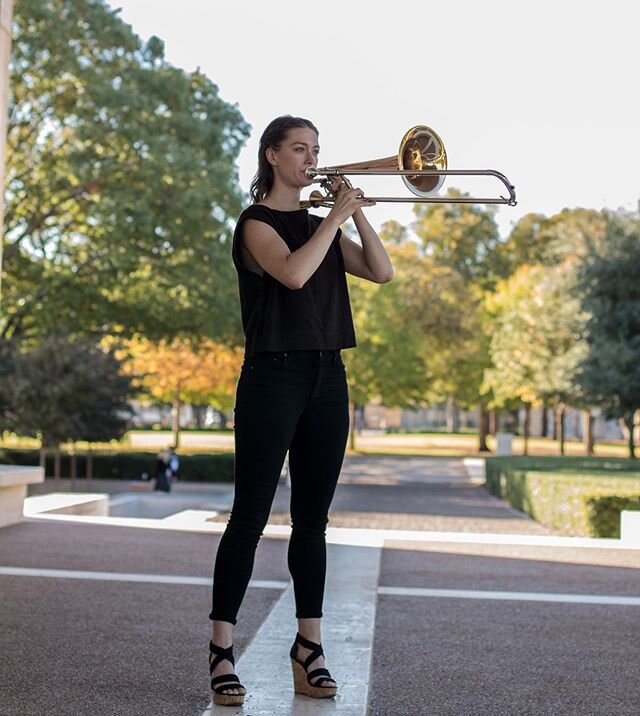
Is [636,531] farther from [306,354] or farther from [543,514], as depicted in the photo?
[543,514]

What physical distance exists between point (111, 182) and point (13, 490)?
16.3 metres

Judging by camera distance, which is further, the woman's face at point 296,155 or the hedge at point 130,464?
the hedge at point 130,464

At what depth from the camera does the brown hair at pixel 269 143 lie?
136 inches

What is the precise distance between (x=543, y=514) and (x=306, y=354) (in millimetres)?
13366

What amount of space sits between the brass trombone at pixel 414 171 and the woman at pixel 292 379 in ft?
0.21

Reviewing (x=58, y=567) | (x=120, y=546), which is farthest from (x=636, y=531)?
(x=58, y=567)

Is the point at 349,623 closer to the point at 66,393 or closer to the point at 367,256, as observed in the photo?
the point at 367,256

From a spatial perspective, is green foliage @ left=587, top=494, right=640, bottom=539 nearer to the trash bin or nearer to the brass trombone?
the brass trombone

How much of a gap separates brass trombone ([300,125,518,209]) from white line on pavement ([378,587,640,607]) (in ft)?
8.85

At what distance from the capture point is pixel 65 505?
1029cm

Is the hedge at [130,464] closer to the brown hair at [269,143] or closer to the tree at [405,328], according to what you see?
the tree at [405,328]

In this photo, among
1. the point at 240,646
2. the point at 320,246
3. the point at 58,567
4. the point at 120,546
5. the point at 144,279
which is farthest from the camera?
the point at 144,279

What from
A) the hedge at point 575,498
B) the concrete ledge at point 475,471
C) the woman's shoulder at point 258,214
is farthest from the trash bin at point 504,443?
the woman's shoulder at point 258,214

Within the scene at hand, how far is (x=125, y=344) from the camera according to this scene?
29141 mm
